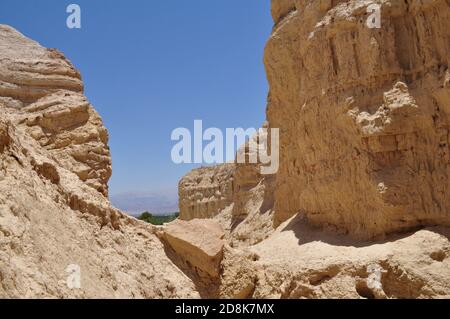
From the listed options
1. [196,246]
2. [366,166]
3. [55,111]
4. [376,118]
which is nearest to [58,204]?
[196,246]

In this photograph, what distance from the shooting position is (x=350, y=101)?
1216 centimetres

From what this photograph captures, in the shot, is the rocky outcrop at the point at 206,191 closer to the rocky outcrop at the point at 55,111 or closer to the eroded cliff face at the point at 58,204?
the rocky outcrop at the point at 55,111

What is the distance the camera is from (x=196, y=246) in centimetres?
893

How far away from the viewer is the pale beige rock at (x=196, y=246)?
8.97 metres

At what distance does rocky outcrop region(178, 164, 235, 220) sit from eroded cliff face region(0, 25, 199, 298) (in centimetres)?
2548

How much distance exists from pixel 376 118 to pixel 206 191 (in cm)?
2885

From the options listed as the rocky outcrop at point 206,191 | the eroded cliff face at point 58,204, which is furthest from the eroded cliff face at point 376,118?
the rocky outcrop at point 206,191

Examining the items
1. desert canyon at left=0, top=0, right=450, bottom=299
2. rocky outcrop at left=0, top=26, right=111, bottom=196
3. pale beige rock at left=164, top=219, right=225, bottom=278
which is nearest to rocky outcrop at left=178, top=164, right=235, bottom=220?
desert canyon at left=0, top=0, right=450, bottom=299

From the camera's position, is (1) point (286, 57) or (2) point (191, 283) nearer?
(2) point (191, 283)

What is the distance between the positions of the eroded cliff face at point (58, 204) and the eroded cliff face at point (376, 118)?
18.5ft

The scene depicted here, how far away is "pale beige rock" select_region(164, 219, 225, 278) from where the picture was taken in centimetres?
897
